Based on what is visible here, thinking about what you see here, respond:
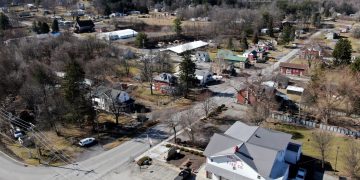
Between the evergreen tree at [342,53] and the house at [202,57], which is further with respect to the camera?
the house at [202,57]

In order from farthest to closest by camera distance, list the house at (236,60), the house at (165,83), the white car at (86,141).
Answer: the house at (236,60)
the house at (165,83)
the white car at (86,141)

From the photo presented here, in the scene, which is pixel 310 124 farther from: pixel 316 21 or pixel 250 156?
pixel 316 21

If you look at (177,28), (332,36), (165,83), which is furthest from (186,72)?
(332,36)

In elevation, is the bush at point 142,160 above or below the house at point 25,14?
below

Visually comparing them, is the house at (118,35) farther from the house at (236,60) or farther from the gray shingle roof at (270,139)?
the gray shingle roof at (270,139)

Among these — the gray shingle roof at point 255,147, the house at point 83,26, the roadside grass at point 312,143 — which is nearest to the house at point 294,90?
the roadside grass at point 312,143

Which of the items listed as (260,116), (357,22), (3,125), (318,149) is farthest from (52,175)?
(357,22)

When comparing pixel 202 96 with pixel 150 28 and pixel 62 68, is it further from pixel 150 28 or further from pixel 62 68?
pixel 150 28
